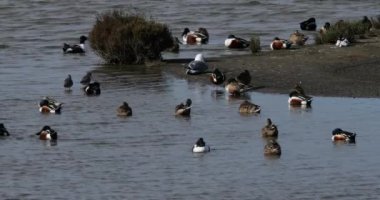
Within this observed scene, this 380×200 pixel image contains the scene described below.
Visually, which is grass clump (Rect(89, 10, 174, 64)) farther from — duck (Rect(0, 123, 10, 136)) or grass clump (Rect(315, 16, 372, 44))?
duck (Rect(0, 123, 10, 136))

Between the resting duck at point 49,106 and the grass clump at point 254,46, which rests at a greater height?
the grass clump at point 254,46

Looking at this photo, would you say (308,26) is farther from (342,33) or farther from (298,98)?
(298,98)

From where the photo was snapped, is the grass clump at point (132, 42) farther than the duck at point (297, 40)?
No

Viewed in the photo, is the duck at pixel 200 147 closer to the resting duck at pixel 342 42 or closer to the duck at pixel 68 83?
the duck at pixel 68 83

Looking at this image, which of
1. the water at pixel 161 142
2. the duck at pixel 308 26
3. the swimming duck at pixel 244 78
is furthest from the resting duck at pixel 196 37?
the swimming duck at pixel 244 78

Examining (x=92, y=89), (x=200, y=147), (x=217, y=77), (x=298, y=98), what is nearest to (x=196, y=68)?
(x=217, y=77)

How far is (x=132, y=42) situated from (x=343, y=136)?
12563 millimetres

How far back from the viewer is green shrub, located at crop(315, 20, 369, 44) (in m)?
34.5

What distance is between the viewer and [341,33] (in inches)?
1361

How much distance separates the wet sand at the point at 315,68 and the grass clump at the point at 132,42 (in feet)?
2.11

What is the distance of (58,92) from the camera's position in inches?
1116

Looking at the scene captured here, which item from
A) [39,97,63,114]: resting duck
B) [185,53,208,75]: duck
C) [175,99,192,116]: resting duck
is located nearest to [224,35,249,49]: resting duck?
[185,53,208,75]: duck

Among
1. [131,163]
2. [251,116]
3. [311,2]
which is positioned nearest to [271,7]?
[311,2]

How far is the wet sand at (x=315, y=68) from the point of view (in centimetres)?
2727
